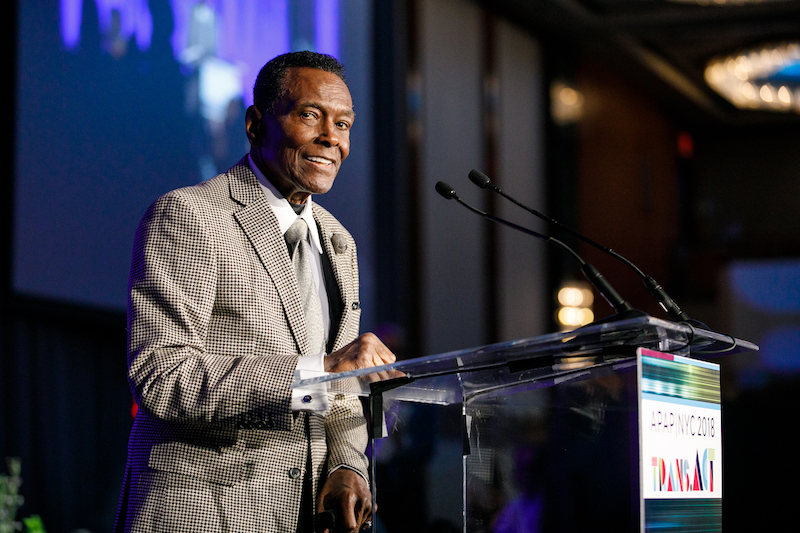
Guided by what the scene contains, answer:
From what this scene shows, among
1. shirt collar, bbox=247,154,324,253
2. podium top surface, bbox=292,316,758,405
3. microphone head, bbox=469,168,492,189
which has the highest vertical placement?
microphone head, bbox=469,168,492,189

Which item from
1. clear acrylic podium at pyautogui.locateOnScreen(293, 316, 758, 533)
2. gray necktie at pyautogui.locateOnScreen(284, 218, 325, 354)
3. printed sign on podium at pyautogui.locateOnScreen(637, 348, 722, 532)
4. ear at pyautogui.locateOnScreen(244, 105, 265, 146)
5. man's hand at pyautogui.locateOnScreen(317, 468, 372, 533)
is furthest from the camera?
ear at pyautogui.locateOnScreen(244, 105, 265, 146)

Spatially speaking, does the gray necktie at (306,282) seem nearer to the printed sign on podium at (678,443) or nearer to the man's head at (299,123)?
the man's head at (299,123)

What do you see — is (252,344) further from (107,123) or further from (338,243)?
(107,123)

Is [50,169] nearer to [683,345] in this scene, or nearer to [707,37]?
[683,345]

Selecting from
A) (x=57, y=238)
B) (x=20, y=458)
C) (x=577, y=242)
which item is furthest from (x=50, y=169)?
(x=577, y=242)

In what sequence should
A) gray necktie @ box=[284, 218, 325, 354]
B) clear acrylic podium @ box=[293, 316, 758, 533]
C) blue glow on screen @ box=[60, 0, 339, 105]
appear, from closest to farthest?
clear acrylic podium @ box=[293, 316, 758, 533] < gray necktie @ box=[284, 218, 325, 354] < blue glow on screen @ box=[60, 0, 339, 105]

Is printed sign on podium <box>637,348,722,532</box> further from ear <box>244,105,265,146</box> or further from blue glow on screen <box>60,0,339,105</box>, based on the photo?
blue glow on screen <box>60,0,339,105</box>

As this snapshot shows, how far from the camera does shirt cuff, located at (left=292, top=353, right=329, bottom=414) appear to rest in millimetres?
1438

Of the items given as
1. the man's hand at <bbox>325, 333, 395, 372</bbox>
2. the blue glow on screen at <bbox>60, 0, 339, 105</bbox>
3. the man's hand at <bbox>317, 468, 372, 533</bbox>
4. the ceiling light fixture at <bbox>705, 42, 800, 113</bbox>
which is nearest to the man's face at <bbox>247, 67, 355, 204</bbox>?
the man's hand at <bbox>325, 333, 395, 372</bbox>

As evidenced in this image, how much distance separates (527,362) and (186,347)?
0.59m

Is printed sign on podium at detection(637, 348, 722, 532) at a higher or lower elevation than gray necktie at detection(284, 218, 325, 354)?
lower

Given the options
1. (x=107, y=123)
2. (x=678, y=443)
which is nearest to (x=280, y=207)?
(x=678, y=443)

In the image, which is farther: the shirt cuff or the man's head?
the man's head

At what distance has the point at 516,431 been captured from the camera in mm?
1532
